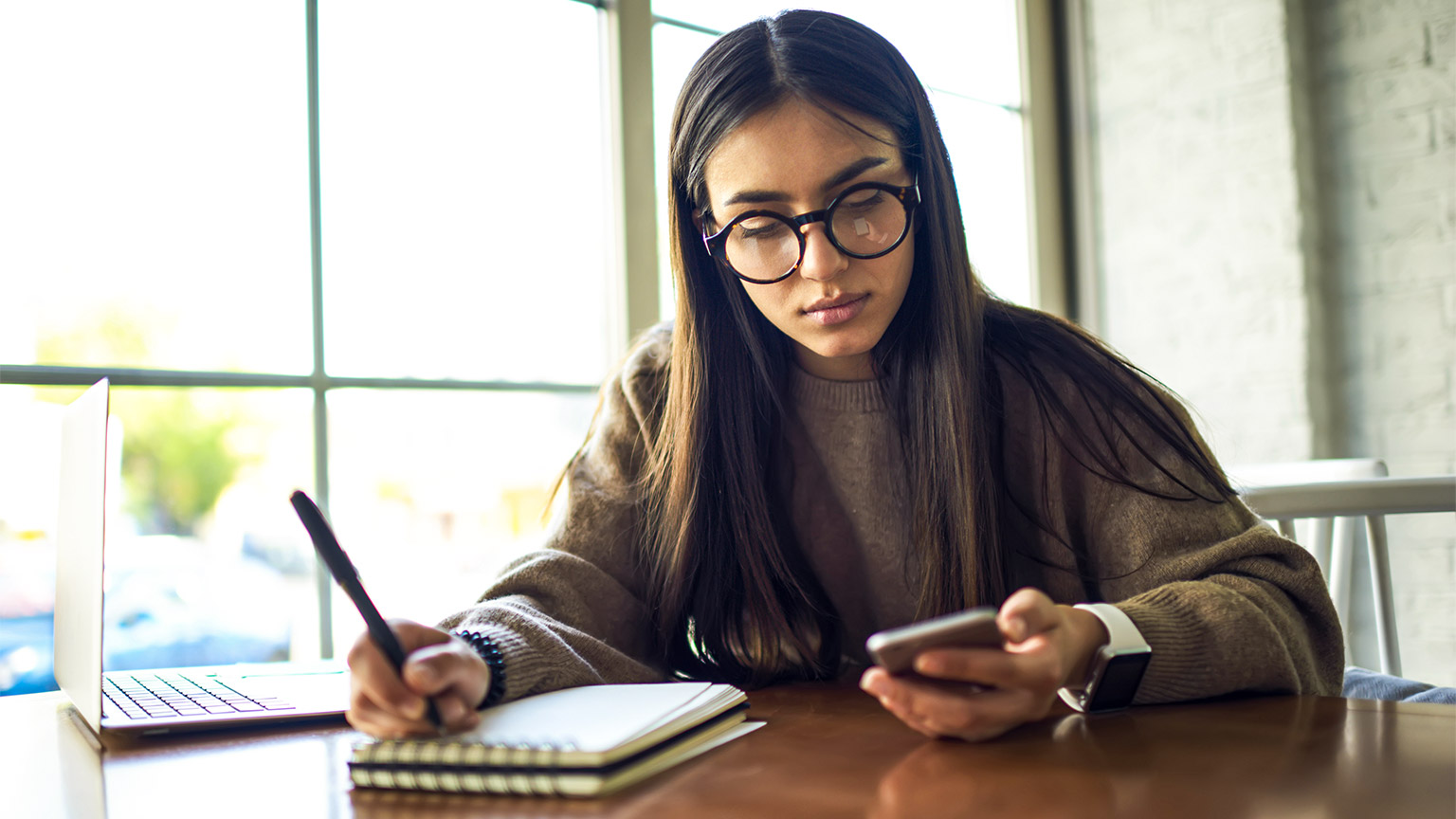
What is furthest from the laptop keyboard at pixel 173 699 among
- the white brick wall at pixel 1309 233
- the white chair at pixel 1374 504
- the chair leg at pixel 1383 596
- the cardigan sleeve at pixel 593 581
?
the white brick wall at pixel 1309 233

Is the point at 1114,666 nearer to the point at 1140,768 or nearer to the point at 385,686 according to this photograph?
the point at 1140,768

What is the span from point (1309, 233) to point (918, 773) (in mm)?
2616

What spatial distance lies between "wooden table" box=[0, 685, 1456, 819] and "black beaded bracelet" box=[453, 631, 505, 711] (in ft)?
0.34

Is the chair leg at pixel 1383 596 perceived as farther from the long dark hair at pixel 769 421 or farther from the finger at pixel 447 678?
the finger at pixel 447 678

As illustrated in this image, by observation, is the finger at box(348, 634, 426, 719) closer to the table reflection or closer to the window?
the table reflection

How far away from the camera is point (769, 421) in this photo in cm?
119

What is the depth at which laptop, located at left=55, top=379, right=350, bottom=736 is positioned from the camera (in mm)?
831

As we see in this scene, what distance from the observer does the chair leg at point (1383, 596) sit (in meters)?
1.37

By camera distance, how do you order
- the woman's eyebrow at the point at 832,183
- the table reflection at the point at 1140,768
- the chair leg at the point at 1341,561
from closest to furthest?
the table reflection at the point at 1140,768 < the woman's eyebrow at the point at 832,183 < the chair leg at the point at 1341,561

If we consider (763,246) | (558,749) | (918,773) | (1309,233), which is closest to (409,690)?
(558,749)

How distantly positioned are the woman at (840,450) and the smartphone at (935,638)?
28 cm

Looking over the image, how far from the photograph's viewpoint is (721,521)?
3.59ft

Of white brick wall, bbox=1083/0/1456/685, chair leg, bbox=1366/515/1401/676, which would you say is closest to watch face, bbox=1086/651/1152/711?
chair leg, bbox=1366/515/1401/676

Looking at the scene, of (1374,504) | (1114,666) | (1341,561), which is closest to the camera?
(1114,666)
